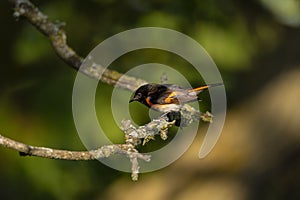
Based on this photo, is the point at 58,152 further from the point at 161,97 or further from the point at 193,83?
the point at 193,83

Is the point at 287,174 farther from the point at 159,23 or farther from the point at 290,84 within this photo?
the point at 159,23

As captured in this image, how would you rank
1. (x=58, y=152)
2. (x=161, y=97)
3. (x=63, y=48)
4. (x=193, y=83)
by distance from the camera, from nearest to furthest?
1. (x=58, y=152)
2. (x=161, y=97)
3. (x=63, y=48)
4. (x=193, y=83)

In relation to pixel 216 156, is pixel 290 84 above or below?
above

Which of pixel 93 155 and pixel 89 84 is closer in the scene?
pixel 93 155

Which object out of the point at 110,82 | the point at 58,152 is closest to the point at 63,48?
the point at 110,82

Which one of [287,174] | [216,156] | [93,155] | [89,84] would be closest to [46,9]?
[89,84]

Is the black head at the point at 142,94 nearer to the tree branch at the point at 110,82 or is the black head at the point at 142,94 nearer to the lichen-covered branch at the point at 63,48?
the tree branch at the point at 110,82

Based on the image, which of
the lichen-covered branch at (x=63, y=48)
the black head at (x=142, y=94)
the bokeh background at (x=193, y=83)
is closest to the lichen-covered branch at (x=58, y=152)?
the black head at (x=142, y=94)
